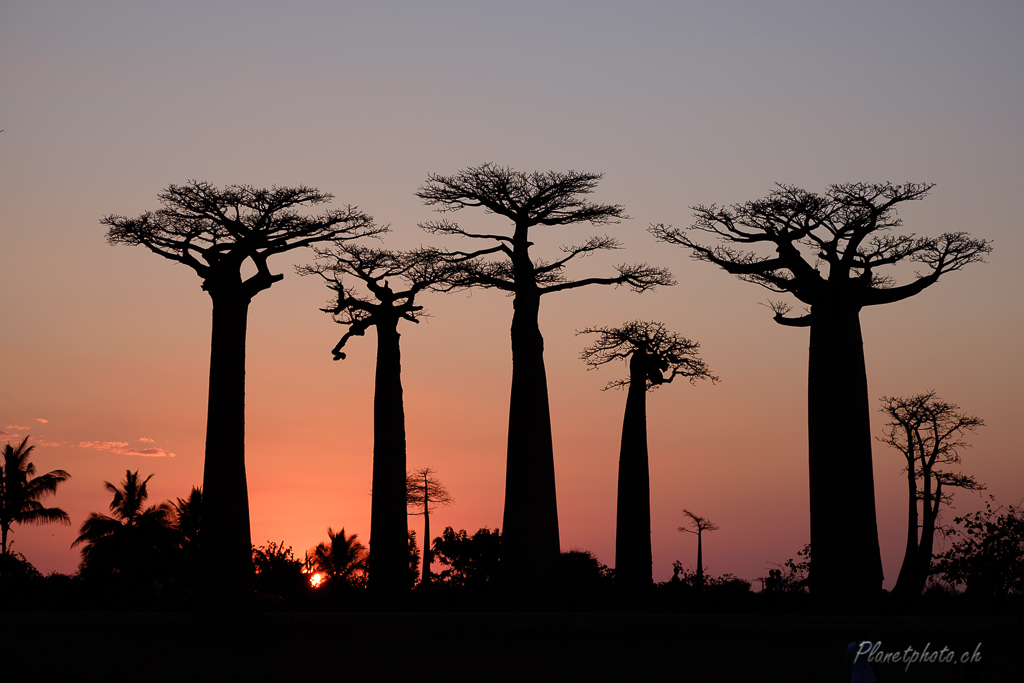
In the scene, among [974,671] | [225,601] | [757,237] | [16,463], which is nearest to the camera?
[974,671]

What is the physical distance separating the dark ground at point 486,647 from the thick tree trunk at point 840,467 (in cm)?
273

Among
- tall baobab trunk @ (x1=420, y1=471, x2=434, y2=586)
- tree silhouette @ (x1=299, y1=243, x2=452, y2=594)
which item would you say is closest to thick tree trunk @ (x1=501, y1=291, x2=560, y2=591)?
tree silhouette @ (x1=299, y1=243, x2=452, y2=594)

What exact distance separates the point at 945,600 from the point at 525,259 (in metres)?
14.1

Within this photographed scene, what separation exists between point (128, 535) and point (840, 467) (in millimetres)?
22933

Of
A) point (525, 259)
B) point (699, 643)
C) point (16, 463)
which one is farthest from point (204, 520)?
point (16, 463)

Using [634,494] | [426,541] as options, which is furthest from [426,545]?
[634,494]

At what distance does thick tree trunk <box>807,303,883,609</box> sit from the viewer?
23391 mm

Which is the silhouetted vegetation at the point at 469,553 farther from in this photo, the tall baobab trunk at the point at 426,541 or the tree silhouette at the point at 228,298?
the tree silhouette at the point at 228,298

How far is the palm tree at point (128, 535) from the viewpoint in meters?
34.0

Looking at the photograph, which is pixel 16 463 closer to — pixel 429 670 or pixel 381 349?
pixel 381 349

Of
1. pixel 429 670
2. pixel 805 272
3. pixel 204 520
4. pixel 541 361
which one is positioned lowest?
pixel 429 670

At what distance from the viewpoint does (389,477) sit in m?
29.6

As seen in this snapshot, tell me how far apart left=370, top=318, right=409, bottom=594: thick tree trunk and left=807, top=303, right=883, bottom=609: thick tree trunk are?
10.9 meters

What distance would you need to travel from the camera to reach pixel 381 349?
30375 mm
